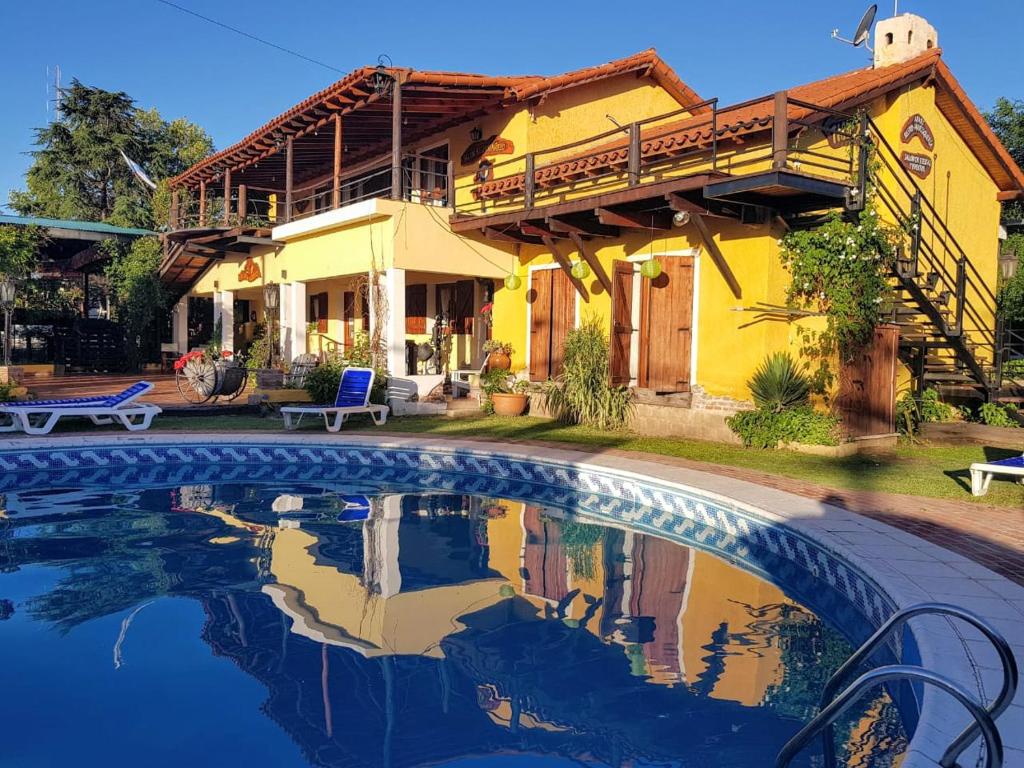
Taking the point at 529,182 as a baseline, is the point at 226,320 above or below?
below

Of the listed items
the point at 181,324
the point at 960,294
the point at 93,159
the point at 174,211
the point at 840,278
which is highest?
the point at 93,159

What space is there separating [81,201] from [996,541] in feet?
123

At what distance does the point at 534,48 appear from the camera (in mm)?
21375

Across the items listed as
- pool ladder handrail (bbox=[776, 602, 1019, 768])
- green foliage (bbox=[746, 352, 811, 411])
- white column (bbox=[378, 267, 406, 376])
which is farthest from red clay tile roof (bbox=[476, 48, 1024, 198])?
pool ladder handrail (bbox=[776, 602, 1019, 768])

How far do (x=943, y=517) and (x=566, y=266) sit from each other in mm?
8065

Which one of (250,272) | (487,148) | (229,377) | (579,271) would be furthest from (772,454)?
(250,272)

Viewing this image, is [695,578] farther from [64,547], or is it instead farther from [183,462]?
[183,462]

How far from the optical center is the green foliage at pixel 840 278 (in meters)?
10.2

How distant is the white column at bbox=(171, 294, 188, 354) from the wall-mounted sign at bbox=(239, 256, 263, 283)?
176 inches

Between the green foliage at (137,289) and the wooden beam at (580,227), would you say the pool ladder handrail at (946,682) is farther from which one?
the green foliage at (137,289)

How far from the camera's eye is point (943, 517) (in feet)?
22.0

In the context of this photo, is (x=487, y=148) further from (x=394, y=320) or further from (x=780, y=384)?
(x=780, y=384)

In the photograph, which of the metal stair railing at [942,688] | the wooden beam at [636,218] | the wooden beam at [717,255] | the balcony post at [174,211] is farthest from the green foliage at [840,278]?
the balcony post at [174,211]

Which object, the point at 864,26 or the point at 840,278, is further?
the point at 864,26
